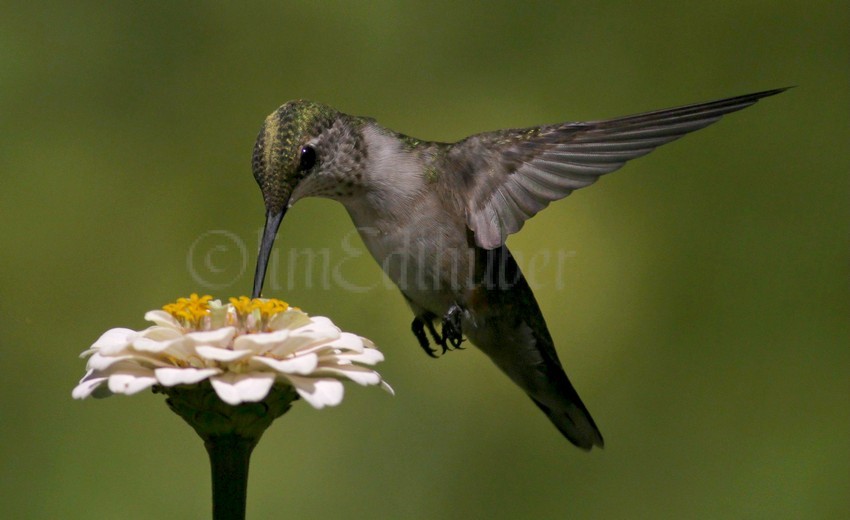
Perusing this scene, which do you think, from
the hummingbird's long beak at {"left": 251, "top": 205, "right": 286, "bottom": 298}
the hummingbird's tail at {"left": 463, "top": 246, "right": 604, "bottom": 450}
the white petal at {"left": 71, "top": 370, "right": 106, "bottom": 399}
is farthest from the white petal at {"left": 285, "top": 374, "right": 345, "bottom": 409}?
the hummingbird's tail at {"left": 463, "top": 246, "right": 604, "bottom": 450}

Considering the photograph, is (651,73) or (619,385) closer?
(619,385)

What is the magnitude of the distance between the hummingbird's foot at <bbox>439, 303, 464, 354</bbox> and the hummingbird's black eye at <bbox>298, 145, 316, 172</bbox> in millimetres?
213

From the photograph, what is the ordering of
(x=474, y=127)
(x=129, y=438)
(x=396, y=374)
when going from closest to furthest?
1. (x=129, y=438)
2. (x=396, y=374)
3. (x=474, y=127)

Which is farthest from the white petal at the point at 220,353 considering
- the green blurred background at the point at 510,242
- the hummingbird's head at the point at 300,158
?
the green blurred background at the point at 510,242

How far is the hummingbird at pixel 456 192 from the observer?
860mm

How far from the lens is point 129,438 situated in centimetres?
139

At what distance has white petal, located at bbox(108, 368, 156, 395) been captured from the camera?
53 centimetres

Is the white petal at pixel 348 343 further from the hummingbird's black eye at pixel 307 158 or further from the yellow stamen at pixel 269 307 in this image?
the hummingbird's black eye at pixel 307 158

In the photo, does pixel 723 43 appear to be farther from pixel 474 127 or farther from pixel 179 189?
pixel 179 189

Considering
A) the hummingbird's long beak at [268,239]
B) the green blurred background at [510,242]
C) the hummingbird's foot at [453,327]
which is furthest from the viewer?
the green blurred background at [510,242]

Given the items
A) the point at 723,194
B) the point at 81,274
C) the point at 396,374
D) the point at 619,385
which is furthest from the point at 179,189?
the point at 723,194

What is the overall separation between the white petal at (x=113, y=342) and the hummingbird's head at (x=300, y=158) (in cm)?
13

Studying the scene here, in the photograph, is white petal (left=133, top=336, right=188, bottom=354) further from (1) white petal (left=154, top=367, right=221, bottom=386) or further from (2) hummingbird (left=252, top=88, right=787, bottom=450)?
(2) hummingbird (left=252, top=88, right=787, bottom=450)

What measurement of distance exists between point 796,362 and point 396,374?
654mm
